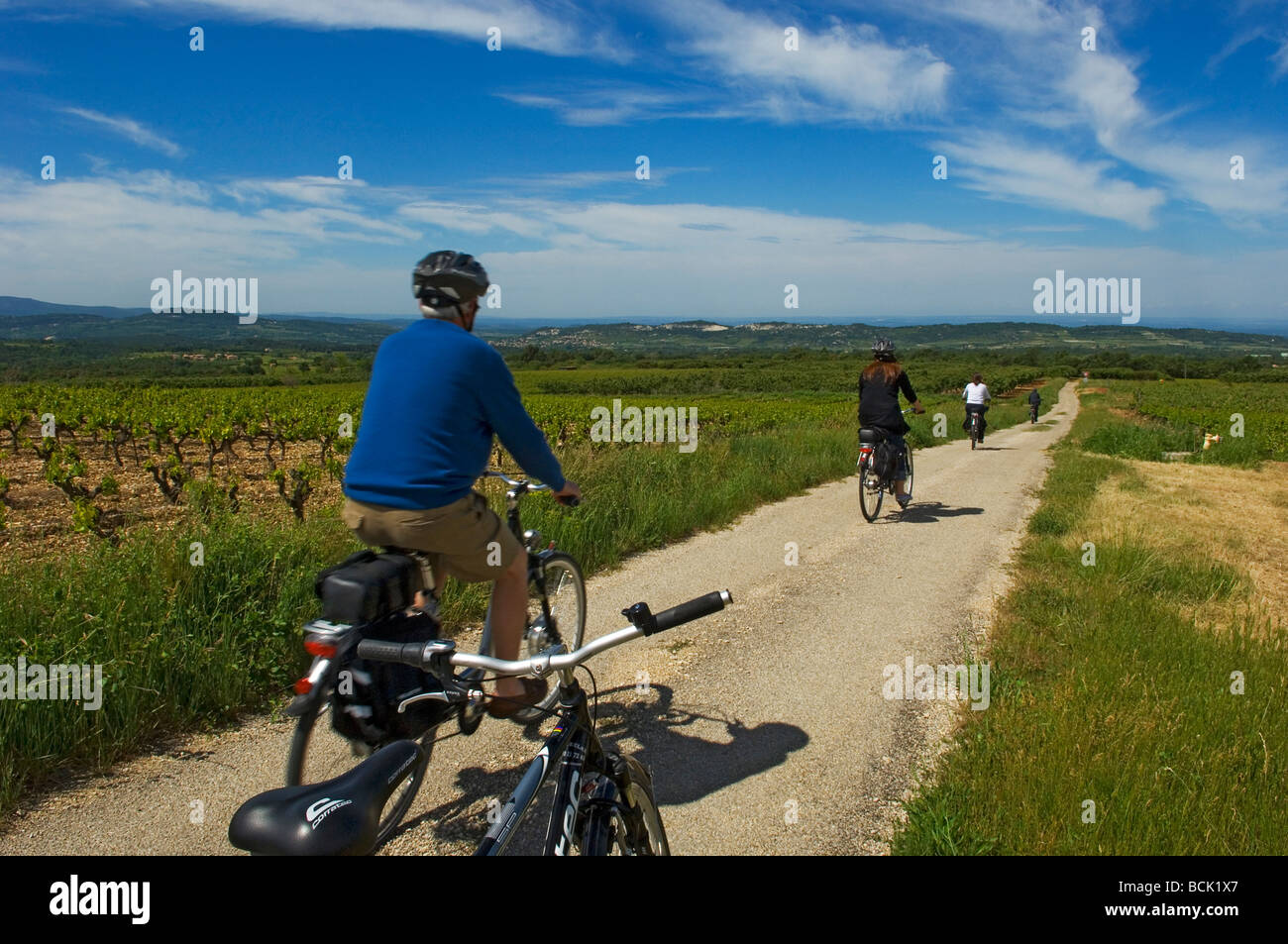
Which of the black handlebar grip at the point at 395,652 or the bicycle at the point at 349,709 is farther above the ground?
the black handlebar grip at the point at 395,652

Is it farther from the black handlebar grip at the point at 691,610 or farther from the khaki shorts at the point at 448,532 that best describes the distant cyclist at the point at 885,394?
the black handlebar grip at the point at 691,610

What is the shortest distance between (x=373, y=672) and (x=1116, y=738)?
11.3 ft

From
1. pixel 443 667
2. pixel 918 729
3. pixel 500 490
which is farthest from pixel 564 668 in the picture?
pixel 500 490

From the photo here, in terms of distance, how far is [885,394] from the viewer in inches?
385

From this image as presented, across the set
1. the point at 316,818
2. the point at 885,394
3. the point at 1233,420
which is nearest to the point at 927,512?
the point at 885,394

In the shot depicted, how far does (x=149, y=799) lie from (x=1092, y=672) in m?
4.95

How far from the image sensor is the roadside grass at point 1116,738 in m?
3.06

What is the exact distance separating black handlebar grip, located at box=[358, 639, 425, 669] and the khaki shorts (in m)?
0.99

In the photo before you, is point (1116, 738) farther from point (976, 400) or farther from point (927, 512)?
point (976, 400)

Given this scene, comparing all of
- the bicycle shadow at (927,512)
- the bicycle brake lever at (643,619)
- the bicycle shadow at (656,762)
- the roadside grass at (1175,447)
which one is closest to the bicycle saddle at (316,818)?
the bicycle brake lever at (643,619)

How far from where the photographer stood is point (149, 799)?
3.25 meters

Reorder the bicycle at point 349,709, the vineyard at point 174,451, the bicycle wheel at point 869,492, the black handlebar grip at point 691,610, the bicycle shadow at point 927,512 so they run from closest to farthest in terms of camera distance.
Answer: the black handlebar grip at point 691,610
the bicycle at point 349,709
the bicycle wheel at point 869,492
the bicycle shadow at point 927,512
the vineyard at point 174,451

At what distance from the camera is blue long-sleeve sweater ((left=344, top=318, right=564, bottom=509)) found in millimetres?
2672

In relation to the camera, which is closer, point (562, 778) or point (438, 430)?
point (562, 778)
